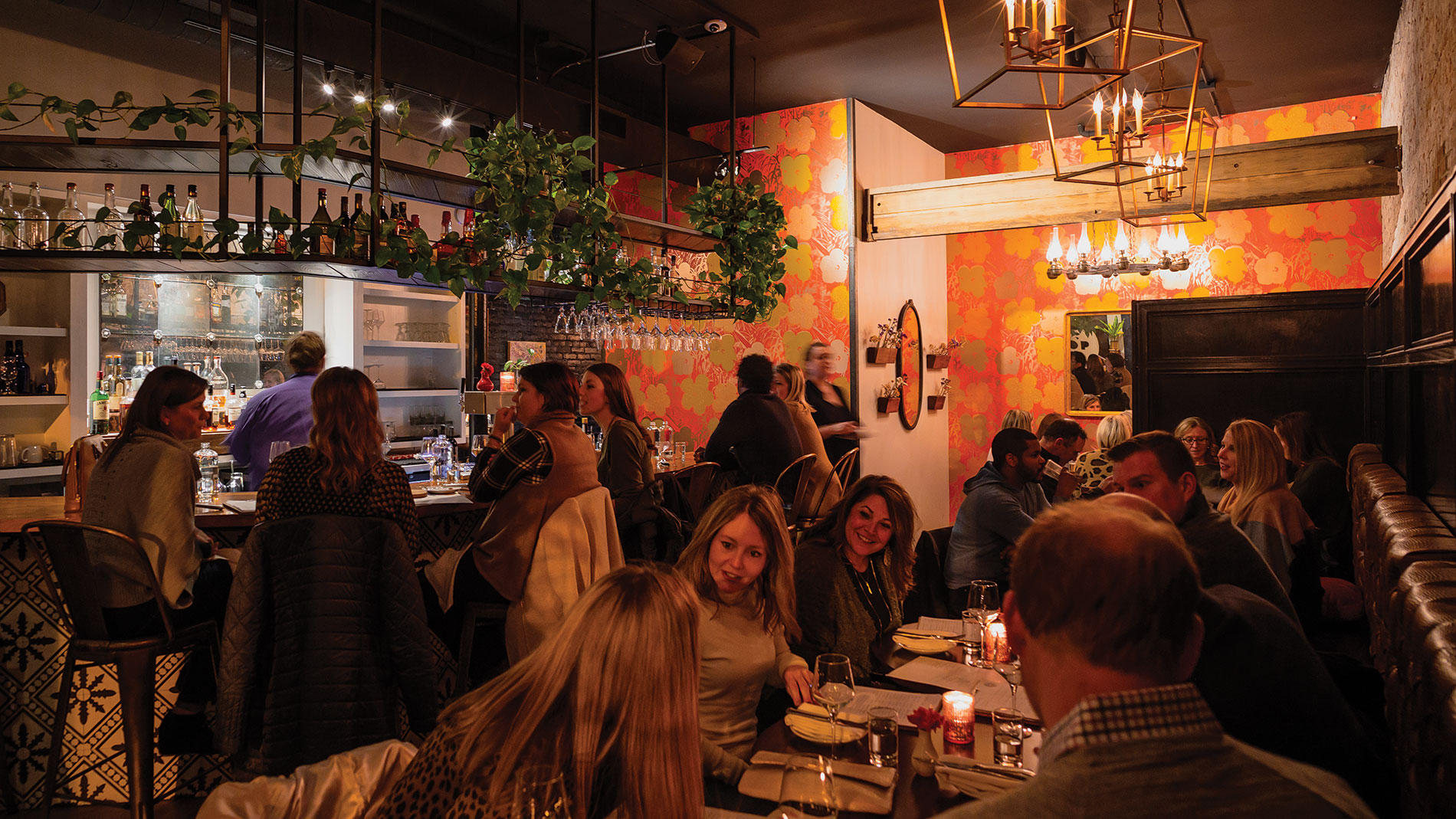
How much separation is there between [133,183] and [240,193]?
1.95ft

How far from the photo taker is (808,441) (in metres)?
5.88

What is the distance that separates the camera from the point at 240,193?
19.5 ft

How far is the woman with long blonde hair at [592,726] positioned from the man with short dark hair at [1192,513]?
1835 millimetres

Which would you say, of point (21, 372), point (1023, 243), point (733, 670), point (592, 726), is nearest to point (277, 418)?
point (21, 372)

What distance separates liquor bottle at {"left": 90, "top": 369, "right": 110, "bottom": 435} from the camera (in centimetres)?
531

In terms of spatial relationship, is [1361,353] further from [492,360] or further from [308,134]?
[308,134]

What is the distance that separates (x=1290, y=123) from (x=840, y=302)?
4.00 meters

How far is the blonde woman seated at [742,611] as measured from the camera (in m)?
2.47

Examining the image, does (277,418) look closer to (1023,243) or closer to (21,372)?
(21,372)

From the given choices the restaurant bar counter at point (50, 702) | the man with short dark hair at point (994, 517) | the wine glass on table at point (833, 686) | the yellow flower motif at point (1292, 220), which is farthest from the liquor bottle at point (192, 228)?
the yellow flower motif at point (1292, 220)

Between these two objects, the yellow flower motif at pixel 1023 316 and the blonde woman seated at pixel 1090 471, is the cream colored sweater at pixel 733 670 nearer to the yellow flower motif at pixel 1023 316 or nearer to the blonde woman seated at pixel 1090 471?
the blonde woman seated at pixel 1090 471

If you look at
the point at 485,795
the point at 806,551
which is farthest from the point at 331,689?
the point at 485,795

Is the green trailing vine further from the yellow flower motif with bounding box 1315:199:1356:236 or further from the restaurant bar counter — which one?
the yellow flower motif with bounding box 1315:199:1356:236

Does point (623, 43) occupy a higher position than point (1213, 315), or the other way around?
point (623, 43)
